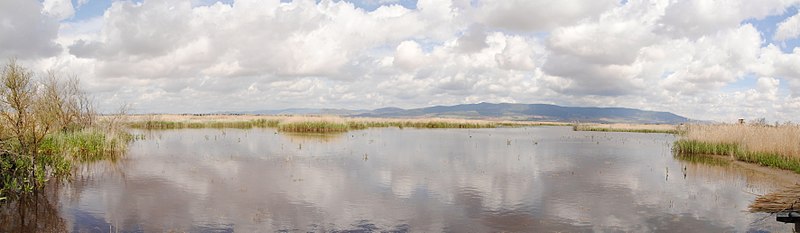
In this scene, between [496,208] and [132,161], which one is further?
[132,161]

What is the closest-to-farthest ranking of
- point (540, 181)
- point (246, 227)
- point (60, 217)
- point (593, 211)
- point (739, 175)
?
1. point (246, 227)
2. point (60, 217)
3. point (593, 211)
4. point (540, 181)
5. point (739, 175)

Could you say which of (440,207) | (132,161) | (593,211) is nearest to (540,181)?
(593,211)

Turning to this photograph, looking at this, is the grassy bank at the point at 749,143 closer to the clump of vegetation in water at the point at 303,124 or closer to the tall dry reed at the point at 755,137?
the tall dry reed at the point at 755,137

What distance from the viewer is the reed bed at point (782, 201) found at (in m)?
8.90

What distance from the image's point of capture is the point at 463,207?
41.9 feet

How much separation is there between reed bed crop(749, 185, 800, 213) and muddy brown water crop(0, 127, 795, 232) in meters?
1.29

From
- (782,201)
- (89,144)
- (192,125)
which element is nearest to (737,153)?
(782,201)

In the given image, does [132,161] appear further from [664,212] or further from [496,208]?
[664,212]

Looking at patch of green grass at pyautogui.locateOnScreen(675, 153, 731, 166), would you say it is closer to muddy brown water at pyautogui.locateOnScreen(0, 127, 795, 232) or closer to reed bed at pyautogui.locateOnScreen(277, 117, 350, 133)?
muddy brown water at pyautogui.locateOnScreen(0, 127, 795, 232)

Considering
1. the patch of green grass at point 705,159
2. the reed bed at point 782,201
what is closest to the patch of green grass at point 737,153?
the patch of green grass at point 705,159

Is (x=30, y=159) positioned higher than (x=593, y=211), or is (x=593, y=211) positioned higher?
(x=30, y=159)

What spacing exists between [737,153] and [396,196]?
20719 mm

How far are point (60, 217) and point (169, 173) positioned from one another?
7464mm

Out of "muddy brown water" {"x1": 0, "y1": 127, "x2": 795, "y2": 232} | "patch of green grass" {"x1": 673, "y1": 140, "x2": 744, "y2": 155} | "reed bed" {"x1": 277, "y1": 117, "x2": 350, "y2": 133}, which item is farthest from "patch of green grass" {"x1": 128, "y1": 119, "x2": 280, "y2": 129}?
"patch of green grass" {"x1": 673, "y1": 140, "x2": 744, "y2": 155}
